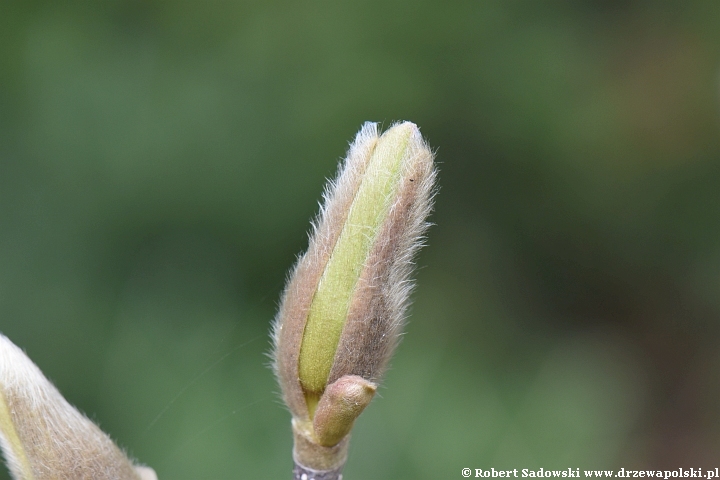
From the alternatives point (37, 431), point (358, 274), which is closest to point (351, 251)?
point (358, 274)

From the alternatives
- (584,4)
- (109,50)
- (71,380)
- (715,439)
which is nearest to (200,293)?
(71,380)

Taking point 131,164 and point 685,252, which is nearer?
point 131,164

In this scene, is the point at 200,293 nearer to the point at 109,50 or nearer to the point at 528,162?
the point at 109,50

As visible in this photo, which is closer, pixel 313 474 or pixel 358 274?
pixel 358 274

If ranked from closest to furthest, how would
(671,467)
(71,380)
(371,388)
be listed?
(371,388), (71,380), (671,467)

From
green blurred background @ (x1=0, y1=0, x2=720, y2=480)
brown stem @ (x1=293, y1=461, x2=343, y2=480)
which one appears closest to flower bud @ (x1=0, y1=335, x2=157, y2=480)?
brown stem @ (x1=293, y1=461, x2=343, y2=480)

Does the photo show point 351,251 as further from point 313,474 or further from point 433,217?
point 433,217

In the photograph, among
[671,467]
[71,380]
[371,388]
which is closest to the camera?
[371,388]

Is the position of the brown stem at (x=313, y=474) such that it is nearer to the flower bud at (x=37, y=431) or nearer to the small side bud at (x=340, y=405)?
the small side bud at (x=340, y=405)
